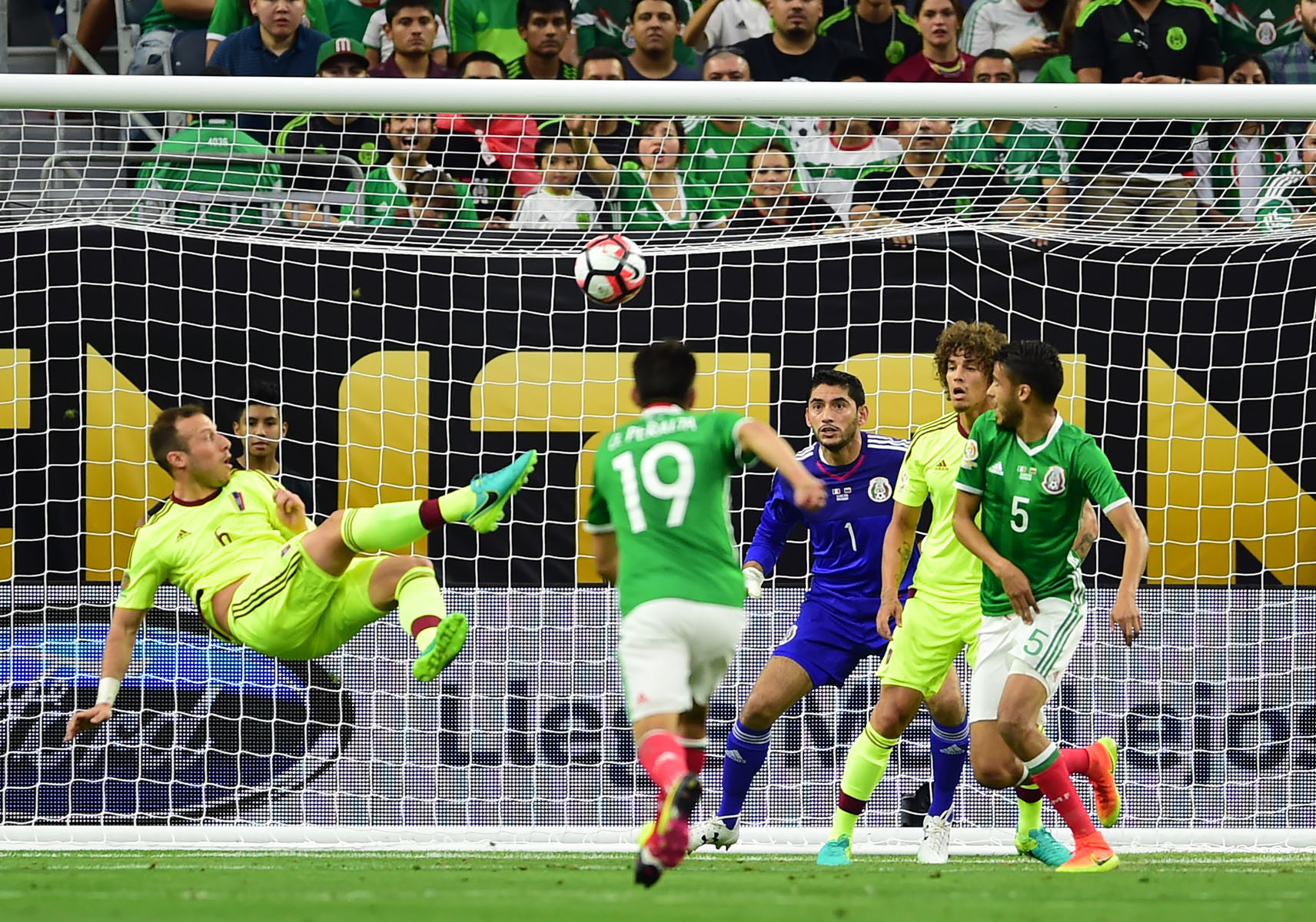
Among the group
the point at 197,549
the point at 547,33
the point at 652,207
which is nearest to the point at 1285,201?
the point at 652,207

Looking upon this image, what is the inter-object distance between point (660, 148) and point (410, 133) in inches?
51.6

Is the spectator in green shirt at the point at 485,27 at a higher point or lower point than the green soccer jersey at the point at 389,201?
higher

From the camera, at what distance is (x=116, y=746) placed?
8.62 metres

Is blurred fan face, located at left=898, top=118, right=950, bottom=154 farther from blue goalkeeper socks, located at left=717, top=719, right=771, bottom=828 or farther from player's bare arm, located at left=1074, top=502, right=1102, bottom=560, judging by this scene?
blue goalkeeper socks, located at left=717, top=719, right=771, bottom=828

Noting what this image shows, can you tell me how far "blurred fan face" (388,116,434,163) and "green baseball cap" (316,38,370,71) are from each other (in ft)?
3.39

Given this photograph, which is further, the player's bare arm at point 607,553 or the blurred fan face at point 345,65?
the blurred fan face at point 345,65

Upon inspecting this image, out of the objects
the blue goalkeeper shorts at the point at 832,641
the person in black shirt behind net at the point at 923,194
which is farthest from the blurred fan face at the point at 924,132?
the blue goalkeeper shorts at the point at 832,641

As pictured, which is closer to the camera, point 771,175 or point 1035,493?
point 1035,493

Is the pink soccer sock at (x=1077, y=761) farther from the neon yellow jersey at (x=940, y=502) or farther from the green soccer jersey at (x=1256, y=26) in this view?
the green soccer jersey at (x=1256, y=26)

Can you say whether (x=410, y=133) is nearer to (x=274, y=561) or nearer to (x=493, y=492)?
(x=274, y=561)

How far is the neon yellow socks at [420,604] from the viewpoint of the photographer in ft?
20.8

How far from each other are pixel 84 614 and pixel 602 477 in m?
4.35

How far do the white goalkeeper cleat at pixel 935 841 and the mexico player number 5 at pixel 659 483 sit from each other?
3024 millimetres

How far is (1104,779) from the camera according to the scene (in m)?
7.12
